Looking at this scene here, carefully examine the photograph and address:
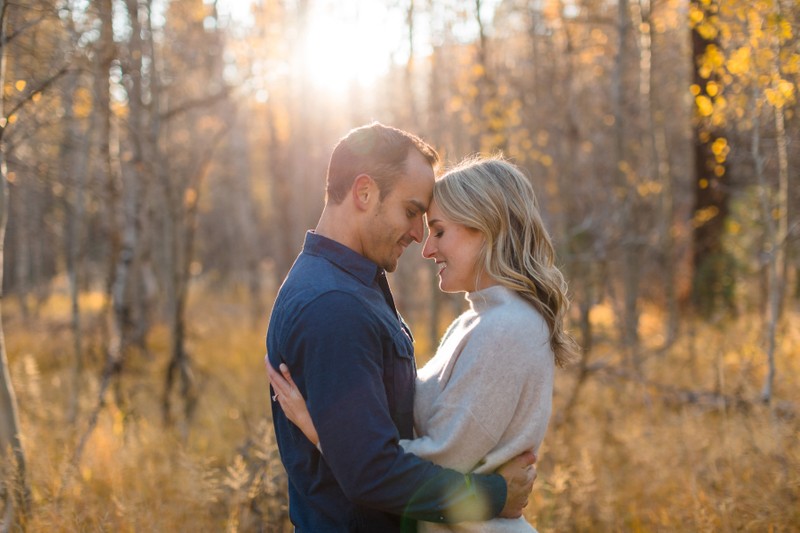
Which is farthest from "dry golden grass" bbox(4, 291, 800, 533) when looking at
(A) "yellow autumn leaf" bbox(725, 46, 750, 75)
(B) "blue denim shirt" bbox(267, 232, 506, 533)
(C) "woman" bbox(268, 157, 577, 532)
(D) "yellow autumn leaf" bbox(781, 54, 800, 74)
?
(A) "yellow autumn leaf" bbox(725, 46, 750, 75)

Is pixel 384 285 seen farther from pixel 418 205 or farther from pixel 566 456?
pixel 566 456

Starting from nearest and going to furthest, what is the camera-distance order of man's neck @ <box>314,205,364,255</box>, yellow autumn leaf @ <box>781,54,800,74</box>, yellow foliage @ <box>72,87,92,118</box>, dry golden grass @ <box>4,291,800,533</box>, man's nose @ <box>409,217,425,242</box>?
man's neck @ <box>314,205,364,255</box> < man's nose @ <box>409,217,425,242</box> < dry golden grass @ <box>4,291,800,533</box> < yellow autumn leaf @ <box>781,54,800,74</box> < yellow foliage @ <box>72,87,92,118</box>

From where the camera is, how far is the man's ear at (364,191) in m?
2.32

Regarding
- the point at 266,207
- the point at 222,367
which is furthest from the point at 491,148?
the point at 266,207

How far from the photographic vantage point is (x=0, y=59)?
3438 millimetres

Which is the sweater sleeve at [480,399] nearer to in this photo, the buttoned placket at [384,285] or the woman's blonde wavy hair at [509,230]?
the woman's blonde wavy hair at [509,230]

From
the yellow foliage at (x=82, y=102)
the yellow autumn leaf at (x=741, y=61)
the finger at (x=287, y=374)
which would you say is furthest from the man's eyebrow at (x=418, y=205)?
the yellow foliage at (x=82, y=102)

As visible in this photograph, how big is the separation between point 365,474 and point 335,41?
1383cm

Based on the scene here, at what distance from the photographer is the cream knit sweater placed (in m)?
2.16

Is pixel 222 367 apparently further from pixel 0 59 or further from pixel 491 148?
pixel 0 59

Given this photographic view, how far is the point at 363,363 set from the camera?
1979 millimetres

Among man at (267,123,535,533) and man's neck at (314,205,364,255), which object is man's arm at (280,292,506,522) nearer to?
man at (267,123,535,533)

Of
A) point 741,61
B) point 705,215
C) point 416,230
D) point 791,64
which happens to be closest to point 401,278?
point 705,215

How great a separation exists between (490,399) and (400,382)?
298mm
